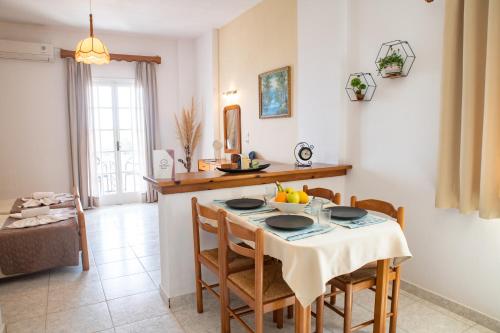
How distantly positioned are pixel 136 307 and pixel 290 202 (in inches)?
56.0

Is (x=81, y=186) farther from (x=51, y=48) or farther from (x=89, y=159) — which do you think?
(x=51, y=48)

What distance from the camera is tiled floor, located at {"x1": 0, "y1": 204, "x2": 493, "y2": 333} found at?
93.7 inches

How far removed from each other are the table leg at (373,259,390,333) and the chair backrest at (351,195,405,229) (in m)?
0.26

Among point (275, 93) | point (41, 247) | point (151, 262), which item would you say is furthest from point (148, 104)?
point (41, 247)

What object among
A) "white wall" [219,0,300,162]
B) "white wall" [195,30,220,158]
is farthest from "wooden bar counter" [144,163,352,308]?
"white wall" [195,30,220,158]

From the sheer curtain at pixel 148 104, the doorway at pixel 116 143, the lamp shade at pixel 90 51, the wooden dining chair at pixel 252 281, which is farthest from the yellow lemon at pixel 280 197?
the doorway at pixel 116 143

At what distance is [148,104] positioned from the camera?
6.20m

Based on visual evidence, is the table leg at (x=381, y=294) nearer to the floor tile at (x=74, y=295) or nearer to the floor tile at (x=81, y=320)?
the floor tile at (x=81, y=320)

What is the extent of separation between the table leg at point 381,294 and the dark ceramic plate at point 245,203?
810mm

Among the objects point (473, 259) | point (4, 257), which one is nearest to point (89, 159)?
point (4, 257)

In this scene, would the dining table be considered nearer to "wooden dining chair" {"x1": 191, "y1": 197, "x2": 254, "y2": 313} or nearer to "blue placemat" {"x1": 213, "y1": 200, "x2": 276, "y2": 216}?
"blue placemat" {"x1": 213, "y1": 200, "x2": 276, "y2": 216}

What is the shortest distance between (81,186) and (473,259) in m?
5.36

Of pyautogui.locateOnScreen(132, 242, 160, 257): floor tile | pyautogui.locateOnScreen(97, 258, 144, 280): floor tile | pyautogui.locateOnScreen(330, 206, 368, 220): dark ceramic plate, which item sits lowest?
pyautogui.locateOnScreen(97, 258, 144, 280): floor tile

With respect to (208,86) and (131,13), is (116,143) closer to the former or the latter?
(208,86)
